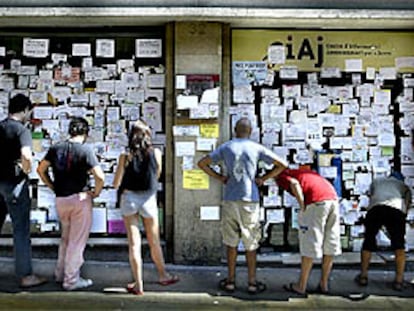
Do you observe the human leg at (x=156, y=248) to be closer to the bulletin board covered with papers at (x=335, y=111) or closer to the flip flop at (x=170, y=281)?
the flip flop at (x=170, y=281)

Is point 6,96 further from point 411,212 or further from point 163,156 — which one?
point 411,212

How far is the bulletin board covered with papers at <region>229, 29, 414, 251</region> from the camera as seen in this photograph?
25.6ft

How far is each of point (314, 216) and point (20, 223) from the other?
3.02m

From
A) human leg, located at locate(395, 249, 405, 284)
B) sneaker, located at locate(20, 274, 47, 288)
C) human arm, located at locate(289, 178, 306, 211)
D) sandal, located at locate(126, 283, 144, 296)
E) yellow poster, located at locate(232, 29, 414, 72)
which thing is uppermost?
yellow poster, located at locate(232, 29, 414, 72)

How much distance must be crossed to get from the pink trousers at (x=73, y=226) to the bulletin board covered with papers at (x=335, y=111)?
2383mm

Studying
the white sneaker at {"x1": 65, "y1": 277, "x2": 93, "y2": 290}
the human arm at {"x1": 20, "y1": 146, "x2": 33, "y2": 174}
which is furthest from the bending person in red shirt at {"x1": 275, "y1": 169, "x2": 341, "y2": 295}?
the human arm at {"x1": 20, "y1": 146, "x2": 33, "y2": 174}

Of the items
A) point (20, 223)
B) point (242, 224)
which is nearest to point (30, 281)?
point (20, 223)

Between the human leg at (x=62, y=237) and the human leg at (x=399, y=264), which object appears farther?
the human leg at (x=399, y=264)

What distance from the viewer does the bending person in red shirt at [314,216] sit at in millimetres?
6410

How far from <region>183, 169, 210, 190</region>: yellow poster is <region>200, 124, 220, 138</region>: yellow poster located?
46 centimetres

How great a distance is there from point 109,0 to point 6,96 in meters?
1.77

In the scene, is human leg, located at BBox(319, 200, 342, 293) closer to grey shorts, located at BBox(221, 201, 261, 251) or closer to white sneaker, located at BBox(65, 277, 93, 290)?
grey shorts, located at BBox(221, 201, 261, 251)

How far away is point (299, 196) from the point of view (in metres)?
6.38

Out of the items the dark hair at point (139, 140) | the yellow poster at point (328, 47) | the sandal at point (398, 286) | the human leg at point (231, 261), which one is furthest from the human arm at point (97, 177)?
the sandal at point (398, 286)
